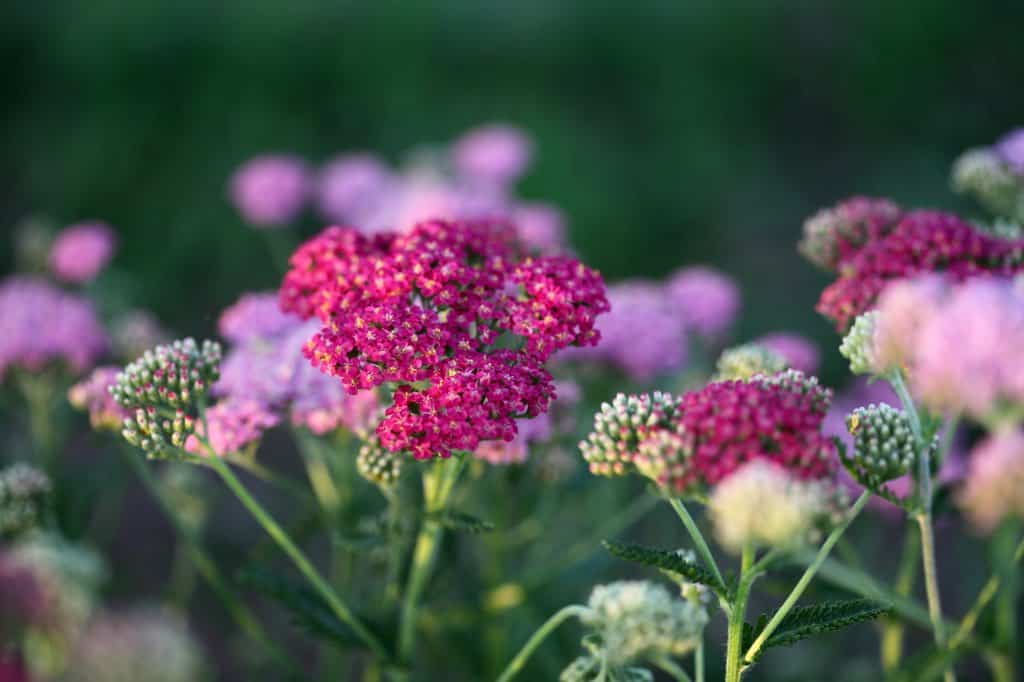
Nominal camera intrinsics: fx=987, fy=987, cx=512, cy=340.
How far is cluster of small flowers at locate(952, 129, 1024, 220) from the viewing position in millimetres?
3342

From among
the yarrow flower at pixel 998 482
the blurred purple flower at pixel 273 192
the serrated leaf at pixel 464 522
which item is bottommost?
the serrated leaf at pixel 464 522

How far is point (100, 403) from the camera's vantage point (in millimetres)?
3018

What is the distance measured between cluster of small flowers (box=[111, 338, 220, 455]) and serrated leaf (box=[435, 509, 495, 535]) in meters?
0.69

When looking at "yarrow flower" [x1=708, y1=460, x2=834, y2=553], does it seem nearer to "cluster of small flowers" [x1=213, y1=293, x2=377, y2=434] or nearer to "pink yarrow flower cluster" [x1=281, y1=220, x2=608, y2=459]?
"pink yarrow flower cluster" [x1=281, y1=220, x2=608, y2=459]

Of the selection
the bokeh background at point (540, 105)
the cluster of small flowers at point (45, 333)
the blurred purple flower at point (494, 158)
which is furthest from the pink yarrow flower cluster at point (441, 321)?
the bokeh background at point (540, 105)

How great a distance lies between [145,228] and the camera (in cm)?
847

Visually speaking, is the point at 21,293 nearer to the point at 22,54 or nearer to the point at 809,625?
the point at 809,625

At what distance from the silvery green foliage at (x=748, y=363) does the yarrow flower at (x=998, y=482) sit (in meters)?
0.89

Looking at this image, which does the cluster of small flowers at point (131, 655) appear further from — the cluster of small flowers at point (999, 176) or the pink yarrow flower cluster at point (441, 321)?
the cluster of small flowers at point (999, 176)

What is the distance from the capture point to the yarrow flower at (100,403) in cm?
298

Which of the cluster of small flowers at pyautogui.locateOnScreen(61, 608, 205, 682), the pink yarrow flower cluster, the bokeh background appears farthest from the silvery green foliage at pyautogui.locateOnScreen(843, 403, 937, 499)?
the bokeh background

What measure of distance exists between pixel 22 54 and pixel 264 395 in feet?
26.5

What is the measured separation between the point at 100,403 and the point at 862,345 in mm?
2205

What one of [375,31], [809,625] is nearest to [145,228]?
[375,31]
